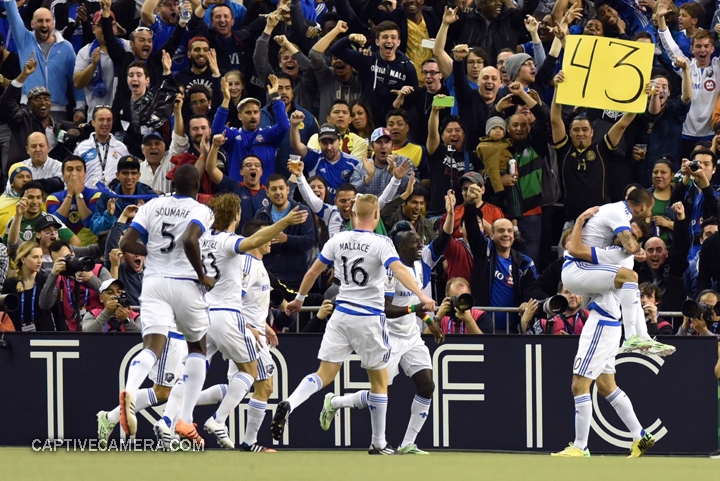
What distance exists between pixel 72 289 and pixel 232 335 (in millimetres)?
2924

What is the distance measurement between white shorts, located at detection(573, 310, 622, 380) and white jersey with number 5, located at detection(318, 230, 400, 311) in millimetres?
2101

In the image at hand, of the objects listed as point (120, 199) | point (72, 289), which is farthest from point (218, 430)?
point (120, 199)

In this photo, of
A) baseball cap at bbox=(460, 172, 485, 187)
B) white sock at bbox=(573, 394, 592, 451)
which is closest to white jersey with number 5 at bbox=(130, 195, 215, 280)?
white sock at bbox=(573, 394, 592, 451)

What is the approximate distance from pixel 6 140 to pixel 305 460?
8330 mm

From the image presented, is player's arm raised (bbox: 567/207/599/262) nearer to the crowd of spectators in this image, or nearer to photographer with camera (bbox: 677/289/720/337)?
the crowd of spectators

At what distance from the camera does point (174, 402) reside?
12.3m

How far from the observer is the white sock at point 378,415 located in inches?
528

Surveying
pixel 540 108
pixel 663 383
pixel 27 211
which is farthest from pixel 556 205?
pixel 27 211

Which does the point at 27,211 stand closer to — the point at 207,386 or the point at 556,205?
the point at 207,386

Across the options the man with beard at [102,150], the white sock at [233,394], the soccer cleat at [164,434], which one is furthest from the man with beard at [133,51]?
the soccer cleat at [164,434]

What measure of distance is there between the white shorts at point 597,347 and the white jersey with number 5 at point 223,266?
3418 millimetres

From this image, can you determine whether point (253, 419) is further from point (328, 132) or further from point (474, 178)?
point (328, 132)

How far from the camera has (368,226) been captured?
13.3 meters

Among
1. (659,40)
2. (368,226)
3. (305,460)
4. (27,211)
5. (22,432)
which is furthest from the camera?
(659,40)
